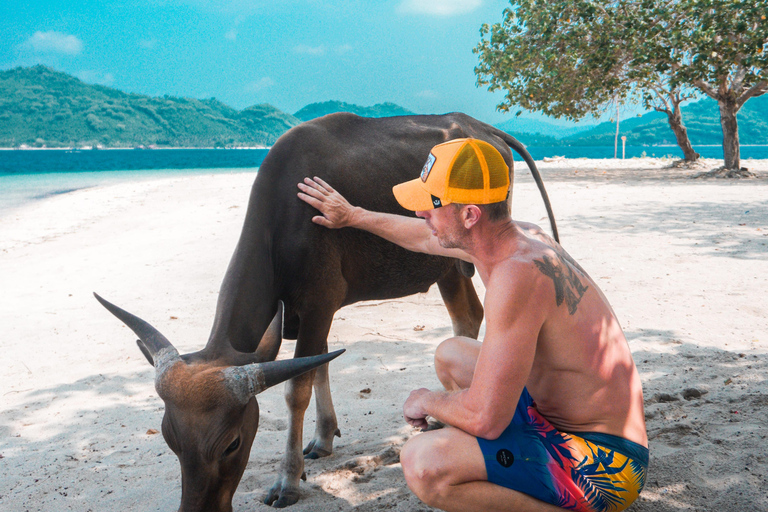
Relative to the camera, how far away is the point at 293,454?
3.42 m

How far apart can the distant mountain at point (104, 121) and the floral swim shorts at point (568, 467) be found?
5754 inches

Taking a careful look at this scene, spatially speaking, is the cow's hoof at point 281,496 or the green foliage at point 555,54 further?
the green foliage at point 555,54

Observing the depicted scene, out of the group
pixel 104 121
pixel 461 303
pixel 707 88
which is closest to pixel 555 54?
pixel 707 88

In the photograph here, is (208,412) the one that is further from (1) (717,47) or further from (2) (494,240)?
(1) (717,47)

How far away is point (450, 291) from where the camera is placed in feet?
16.5

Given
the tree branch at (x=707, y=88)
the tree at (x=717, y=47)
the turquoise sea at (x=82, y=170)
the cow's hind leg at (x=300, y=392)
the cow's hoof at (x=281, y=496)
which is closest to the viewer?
the cow's hoof at (x=281, y=496)

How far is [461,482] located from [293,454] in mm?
1393

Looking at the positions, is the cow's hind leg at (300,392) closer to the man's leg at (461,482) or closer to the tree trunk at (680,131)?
the man's leg at (461,482)

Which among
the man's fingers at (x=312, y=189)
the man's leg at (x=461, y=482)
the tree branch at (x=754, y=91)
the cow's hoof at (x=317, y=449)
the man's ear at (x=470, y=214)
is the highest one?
the tree branch at (x=754, y=91)

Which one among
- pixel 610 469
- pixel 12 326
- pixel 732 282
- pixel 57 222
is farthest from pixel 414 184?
pixel 57 222

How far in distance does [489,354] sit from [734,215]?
11.1 meters

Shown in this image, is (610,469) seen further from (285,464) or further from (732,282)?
(732,282)

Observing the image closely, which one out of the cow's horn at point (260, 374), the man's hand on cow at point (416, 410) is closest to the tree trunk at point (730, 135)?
the man's hand on cow at point (416, 410)

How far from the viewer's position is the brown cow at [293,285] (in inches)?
102
